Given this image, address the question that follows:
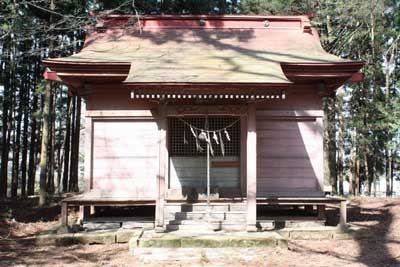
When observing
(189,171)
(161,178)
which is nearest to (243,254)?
(161,178)

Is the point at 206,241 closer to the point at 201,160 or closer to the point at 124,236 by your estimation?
the point at 124,236

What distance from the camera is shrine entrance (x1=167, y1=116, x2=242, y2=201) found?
374 inches

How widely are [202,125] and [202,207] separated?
202 centimetres

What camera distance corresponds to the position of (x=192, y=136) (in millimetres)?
9547

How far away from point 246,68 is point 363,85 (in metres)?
15.6

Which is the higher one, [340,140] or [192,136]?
[340,140]

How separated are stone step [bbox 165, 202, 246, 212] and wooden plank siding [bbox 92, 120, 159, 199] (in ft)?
2.12

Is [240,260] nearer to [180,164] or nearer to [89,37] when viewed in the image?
[180,164]

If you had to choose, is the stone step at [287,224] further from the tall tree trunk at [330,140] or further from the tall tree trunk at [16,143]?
the tall tree trunk at [16,143]

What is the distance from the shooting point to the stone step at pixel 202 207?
8656 millimetres

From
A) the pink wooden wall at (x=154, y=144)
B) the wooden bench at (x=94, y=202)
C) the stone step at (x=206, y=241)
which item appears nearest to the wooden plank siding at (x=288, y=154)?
the pink wooden wall at (x=154, y=144)

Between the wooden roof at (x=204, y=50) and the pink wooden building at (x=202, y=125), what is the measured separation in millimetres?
40

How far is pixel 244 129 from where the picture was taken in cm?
924

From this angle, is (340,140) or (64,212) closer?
(64,212)
